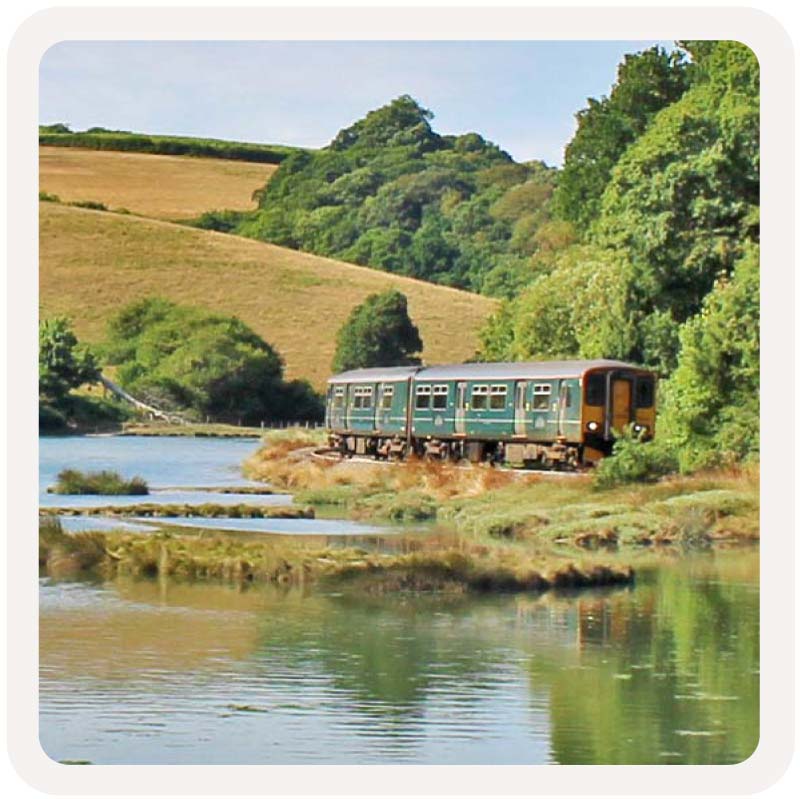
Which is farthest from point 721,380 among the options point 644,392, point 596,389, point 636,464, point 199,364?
point 199,364

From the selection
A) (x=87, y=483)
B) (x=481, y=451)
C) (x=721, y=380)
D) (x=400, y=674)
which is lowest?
(x=400, y=674)

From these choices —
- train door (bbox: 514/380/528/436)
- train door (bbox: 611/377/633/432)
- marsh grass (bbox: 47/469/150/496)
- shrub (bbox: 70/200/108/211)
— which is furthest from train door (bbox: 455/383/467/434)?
shrub (bbox: 70/200/108/211)

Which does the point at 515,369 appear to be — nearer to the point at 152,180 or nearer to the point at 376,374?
the point at 376,374

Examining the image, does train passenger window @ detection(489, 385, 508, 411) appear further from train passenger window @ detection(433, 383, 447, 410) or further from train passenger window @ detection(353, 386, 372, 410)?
train passenger window @ detection(353, 386, 372, 410)

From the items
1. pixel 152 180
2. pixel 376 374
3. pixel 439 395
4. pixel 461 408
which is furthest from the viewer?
pixel 461 408

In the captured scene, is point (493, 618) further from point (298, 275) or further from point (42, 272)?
point (42, 272)

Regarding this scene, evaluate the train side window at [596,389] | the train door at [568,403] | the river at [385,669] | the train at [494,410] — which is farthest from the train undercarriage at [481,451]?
the river at [385,669]
